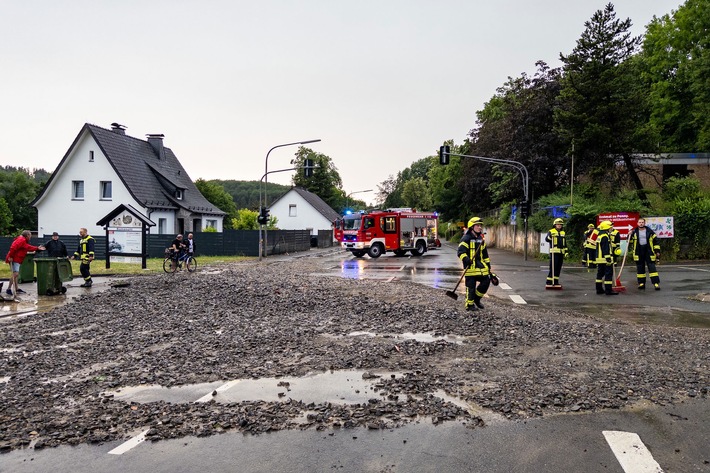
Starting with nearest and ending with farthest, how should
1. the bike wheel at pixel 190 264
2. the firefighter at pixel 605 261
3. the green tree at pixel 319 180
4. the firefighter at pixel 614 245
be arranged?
the firefighter at pixel 605 261, the firefighter at pixel 614 245, the bike wheel at pixel 190 264, the green tree at pixel 319 180

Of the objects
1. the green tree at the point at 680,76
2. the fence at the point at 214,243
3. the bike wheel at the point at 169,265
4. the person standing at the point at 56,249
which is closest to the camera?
the person standing at the point at 56,249

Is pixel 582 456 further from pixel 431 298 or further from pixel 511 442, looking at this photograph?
pixel 431 298

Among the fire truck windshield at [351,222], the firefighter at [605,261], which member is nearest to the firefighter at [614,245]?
the firefighter at [605,261]

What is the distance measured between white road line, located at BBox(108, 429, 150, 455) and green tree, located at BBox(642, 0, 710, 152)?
43828 mm

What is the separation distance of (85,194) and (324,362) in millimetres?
41331

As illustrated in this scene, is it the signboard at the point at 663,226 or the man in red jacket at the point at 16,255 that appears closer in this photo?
the man in red jacket at the point at 16,255

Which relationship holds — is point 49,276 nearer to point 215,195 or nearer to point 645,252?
point 645,252

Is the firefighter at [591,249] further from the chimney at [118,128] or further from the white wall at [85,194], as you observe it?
the chimney at [118,128]

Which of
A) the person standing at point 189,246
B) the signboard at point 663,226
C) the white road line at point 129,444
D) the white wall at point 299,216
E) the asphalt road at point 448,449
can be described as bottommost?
the white road line at point 129,444

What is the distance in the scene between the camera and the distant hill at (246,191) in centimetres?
14388

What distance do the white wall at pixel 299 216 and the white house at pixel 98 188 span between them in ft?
83.1

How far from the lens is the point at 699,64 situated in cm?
3838

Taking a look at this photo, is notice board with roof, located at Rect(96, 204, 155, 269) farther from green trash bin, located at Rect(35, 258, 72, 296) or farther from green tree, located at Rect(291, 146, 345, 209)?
green tree, located at Rect(291, 146, 345, 209)

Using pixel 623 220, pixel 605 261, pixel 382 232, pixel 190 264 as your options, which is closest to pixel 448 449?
pixel 605 261
